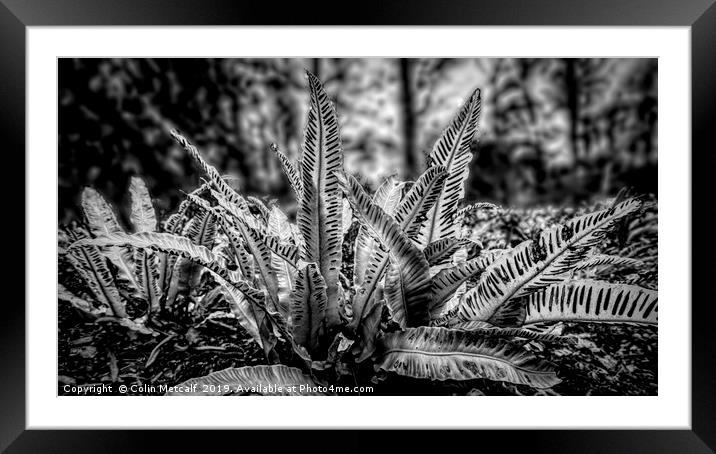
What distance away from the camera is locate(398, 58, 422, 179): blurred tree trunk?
1.02 m

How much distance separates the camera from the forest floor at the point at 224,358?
37.7 inches

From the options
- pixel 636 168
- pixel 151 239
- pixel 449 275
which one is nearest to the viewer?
pixel 151 239

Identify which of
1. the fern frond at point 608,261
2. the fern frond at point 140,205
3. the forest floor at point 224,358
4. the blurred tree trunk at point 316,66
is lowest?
the forest floor at point 224,358

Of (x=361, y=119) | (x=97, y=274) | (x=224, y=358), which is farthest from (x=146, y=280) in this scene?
(x=361, y=119)

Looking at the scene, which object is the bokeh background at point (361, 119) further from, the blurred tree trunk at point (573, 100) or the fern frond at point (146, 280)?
the fern frond at point (146, 280)

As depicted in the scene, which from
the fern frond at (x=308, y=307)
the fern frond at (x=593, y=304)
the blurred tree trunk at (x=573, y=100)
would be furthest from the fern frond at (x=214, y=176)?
the blurred tree trunk at (x=573, y=100)

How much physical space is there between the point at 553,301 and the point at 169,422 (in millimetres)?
861

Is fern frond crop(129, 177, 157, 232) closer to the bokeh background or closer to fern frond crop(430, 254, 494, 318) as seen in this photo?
the bokeh background

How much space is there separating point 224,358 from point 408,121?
2.34 feet

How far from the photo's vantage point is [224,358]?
0.99 meters

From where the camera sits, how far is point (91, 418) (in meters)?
0.94

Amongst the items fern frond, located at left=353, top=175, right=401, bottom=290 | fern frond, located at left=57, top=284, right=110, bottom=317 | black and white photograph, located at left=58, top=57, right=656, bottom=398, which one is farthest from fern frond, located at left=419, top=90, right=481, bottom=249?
fern frond, located at left=57, top=284, right=110, bottom=317
